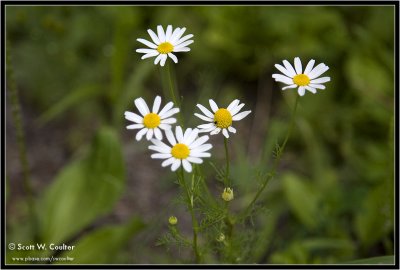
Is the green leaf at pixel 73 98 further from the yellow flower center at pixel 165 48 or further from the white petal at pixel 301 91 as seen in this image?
the white petal at pixel 301 91

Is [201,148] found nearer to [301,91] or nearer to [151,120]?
[151,120]

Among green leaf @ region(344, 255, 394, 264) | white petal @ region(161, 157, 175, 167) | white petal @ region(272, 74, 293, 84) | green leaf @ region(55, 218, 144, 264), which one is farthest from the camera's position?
green leaf @ region(55, 218, 144, 264)

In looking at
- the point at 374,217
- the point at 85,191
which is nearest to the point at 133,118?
the point at 85,191

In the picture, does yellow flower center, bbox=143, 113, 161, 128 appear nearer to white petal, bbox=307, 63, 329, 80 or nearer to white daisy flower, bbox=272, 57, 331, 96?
white daisy flower, bbox=272, 57, 331, 96

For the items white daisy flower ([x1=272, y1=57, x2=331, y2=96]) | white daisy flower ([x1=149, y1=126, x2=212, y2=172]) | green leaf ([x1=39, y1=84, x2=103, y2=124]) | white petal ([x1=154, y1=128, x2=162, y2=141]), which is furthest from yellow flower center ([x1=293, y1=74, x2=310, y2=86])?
green leaf ([x1=39, y1=84, x2=103, y2=124])

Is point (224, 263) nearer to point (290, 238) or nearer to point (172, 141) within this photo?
point (172, 141)
